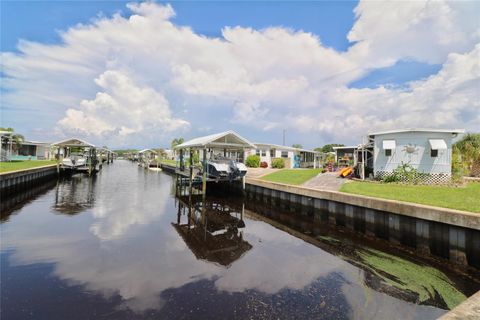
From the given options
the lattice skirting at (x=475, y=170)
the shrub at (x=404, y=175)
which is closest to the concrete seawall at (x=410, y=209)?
the shrub at (x=404, y=175)

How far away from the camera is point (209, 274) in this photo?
7043 mm

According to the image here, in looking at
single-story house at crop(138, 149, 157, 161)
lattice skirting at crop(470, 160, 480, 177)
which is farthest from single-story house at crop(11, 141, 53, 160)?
lattice skirting at crop(470, 160, 480, 177)

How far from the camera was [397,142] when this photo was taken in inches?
641

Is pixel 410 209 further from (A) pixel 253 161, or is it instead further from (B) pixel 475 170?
(A) pixel 253 161

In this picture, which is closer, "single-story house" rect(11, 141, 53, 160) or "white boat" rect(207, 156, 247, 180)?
"white boat" rect(207, 156, 247, 180)

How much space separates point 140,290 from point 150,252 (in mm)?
2493

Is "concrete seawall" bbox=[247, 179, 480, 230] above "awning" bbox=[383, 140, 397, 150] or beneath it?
beneath

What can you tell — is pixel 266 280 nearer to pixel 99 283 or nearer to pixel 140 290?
pixel 140 290

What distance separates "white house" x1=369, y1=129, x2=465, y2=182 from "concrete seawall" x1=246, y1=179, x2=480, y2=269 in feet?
21.9

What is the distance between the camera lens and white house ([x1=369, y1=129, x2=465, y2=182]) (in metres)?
15.2

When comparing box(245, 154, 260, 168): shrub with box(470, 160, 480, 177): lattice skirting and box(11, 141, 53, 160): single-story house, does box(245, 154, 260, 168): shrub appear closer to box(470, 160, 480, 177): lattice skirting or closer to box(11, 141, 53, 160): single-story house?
box(470, 160, 480, 177): lattice skirting

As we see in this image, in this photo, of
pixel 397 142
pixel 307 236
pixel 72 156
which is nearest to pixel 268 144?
pixel 397 142

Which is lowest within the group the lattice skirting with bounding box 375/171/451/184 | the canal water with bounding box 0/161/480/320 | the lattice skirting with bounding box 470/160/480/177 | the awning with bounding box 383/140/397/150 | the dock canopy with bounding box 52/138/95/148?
the canal water with bounding box 0/161/480/320

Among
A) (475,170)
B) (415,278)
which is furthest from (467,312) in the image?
(475,170)
